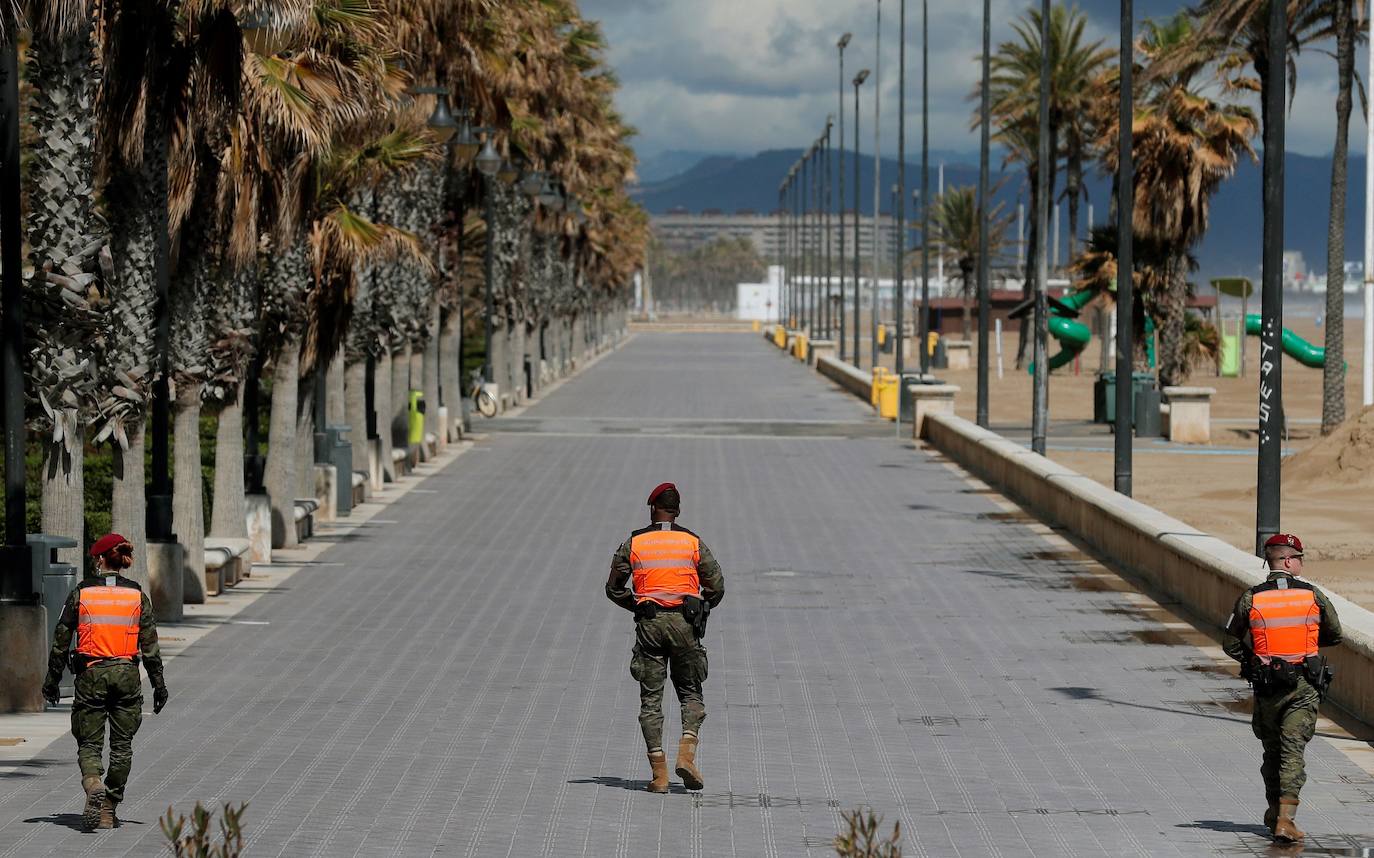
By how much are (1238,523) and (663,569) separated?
1705cm

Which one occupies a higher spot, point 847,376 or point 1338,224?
point 1338,224

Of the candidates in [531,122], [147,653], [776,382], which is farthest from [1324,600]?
[776,382]

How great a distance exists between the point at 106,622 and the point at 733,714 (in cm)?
494

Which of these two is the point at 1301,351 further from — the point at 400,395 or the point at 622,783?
the point at 622,783

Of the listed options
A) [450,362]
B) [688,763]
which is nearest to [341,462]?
[450,362]

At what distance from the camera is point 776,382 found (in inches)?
2928

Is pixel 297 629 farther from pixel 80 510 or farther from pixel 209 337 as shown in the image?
pixel 209 337

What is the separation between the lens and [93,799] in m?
11.5

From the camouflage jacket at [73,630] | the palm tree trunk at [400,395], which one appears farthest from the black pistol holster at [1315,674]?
the palm tree trunk at [400,395]

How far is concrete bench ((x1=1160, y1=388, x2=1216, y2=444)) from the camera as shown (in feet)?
145

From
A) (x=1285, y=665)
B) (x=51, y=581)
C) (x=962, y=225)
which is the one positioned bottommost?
(x=51, y=581)

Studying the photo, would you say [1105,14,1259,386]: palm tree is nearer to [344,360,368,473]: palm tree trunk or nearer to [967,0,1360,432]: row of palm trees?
[967,0,1360,432]: row of palm trees

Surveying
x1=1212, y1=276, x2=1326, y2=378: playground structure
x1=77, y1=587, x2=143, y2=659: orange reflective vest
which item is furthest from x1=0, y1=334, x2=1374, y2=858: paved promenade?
x1=1212, y1=276, x2=1326, y2=378: playground structure

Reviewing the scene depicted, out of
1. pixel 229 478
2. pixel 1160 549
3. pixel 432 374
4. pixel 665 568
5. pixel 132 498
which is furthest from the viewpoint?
pixel 432 374
